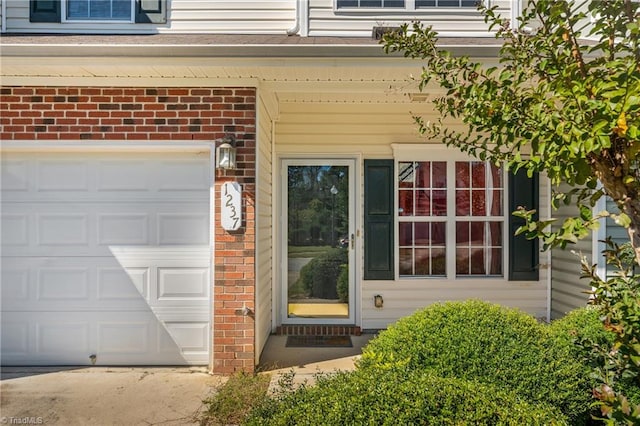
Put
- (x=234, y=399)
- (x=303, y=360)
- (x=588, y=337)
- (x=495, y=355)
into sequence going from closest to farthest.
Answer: (x=495, y=355)
(x=588, y=337)
(x=234, y=399)
(x=303, y=360)

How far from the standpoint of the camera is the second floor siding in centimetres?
462

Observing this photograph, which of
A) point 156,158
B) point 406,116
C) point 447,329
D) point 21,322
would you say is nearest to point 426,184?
point 406,116

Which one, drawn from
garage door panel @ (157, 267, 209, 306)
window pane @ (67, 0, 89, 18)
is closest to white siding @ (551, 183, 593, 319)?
garage door panel @ (157, 267, 209, 306)

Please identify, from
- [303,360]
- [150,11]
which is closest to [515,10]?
[150,11]

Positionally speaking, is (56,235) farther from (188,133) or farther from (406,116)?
(406,116)

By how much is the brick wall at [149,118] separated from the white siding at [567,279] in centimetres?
373

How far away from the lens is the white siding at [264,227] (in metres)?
4.13

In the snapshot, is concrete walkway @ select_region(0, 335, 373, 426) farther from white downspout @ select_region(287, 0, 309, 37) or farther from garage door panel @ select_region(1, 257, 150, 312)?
white downspout @ select_region(287, 0, 309, 37)

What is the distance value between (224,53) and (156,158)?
1356 millimetres

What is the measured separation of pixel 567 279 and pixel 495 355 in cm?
334

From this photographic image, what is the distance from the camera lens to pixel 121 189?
410 centimetres

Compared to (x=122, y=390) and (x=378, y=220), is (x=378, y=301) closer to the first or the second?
(x=378, y=220)

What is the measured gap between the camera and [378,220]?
525cm

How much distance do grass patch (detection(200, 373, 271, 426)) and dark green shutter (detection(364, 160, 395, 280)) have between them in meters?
2.13
